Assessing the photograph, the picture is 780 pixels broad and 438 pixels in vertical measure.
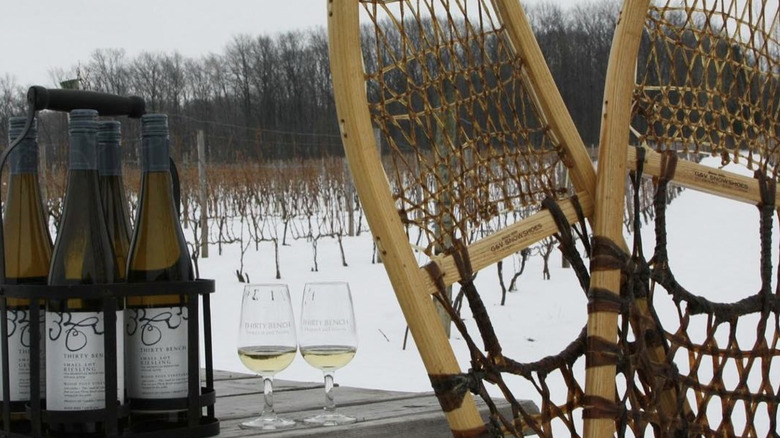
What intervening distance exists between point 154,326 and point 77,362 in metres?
0.08

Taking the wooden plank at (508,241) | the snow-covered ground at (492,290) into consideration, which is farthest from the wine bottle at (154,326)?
→ the snow-covered ground at (492,290)

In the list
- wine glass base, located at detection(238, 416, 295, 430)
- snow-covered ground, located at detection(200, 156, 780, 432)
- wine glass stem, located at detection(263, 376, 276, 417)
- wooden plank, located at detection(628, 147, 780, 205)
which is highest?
wooden plank, located at detection(628, 147, 780, 205)

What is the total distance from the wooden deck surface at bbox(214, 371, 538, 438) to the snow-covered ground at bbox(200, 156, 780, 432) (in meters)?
3.39

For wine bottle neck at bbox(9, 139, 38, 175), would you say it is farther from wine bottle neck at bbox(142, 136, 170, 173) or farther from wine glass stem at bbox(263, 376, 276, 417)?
wine glass stem at bbox(263, 376, 276, 417)

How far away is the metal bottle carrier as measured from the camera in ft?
3.12

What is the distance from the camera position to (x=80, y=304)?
3.25 feet

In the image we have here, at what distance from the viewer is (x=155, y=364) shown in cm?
100

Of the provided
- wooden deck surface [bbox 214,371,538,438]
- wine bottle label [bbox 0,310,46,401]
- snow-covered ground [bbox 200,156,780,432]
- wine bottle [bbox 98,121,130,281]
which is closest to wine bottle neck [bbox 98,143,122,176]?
wine bottle [bbox 98,121,130,281]

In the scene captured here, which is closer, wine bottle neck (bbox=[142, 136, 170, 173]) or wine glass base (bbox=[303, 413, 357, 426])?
wine bottle neck (bbox=[142, 136, 170, 173])

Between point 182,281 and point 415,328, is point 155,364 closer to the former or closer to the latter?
point 182,281

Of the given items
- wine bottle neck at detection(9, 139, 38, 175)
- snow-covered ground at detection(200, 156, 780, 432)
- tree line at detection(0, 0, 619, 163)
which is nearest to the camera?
wine bottle neck at detection(9, 139, 38, 175)

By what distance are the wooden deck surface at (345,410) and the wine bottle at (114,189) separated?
24 centimetres

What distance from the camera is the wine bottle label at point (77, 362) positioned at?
96 centimetres

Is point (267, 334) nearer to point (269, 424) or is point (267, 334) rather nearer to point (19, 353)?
point (269, 424)
